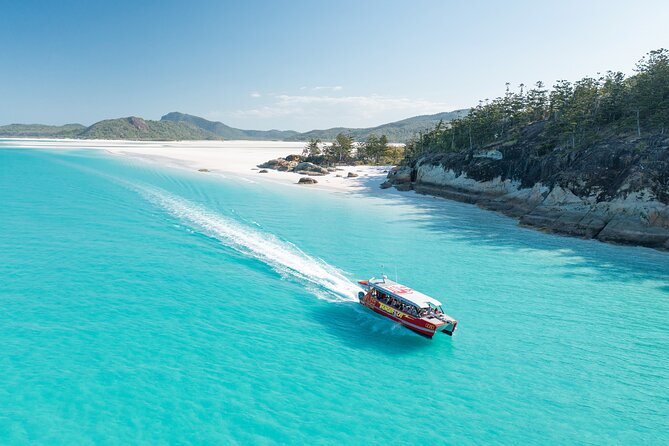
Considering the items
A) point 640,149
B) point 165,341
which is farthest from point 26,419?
point 640,149

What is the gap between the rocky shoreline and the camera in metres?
49.4

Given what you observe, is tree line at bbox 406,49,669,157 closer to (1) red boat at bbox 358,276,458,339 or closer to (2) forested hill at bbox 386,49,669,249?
(2) forested hill at bbox 386,49,669,249

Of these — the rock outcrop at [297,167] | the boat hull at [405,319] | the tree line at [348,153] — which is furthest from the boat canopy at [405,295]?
the tree line at [348,153]

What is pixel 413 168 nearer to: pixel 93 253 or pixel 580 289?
pixel 580 289

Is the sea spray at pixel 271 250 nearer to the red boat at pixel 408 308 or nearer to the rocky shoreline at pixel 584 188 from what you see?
the red boat at pixel 408 308

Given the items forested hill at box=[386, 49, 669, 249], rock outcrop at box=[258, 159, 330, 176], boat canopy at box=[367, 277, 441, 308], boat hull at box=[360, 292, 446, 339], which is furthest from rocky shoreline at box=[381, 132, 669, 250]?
rock outcrop at box=[258, 159, 330, 176]

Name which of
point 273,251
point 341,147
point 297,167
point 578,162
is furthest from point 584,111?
point 341,147

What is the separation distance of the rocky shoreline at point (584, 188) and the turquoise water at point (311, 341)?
211 inches

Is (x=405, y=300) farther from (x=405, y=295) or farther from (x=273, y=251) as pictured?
(x=273, y=251)

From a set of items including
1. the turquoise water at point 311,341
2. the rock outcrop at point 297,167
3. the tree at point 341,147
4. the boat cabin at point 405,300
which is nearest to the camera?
the turquoise water at point 311,341

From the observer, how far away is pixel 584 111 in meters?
69.4

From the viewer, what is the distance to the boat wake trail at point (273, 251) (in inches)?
1284

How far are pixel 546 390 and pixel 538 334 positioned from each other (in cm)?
631

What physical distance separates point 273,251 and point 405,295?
56.6ft
